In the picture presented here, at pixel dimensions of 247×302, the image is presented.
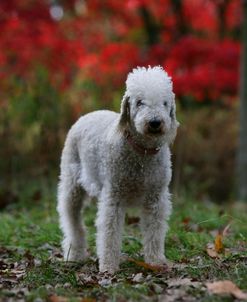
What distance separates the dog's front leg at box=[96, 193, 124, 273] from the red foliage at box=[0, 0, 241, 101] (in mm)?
7388

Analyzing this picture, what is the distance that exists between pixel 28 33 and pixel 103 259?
8211 mm

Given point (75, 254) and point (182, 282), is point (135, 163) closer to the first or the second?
point (182, 282)

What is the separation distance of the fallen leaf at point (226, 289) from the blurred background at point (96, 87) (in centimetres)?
557

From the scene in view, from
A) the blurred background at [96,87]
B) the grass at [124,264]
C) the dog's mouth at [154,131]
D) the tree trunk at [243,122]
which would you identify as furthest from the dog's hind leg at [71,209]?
the tree trunk at [243,122]

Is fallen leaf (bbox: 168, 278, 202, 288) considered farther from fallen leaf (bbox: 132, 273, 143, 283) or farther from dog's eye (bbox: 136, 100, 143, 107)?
dog's eye (bbox: 136, 100, 143, 107)

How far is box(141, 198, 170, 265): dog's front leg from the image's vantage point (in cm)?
523

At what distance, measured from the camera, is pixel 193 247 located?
5871 millimetres

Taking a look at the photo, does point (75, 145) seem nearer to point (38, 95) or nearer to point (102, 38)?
point (38, 95)

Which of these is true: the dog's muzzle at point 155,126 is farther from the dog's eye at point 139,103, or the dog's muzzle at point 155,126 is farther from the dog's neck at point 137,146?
the dog's neck at point 137,146

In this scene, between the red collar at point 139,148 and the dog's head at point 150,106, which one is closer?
the dog's head at point 150,106

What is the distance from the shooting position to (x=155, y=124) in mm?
4637

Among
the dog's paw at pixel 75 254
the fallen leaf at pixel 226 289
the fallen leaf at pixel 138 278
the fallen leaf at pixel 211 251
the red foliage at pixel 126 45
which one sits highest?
the red foliage at pixel 126 45

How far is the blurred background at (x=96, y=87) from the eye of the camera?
10789 millimetres

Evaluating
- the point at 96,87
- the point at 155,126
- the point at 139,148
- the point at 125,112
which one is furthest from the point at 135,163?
the point at 96,87
